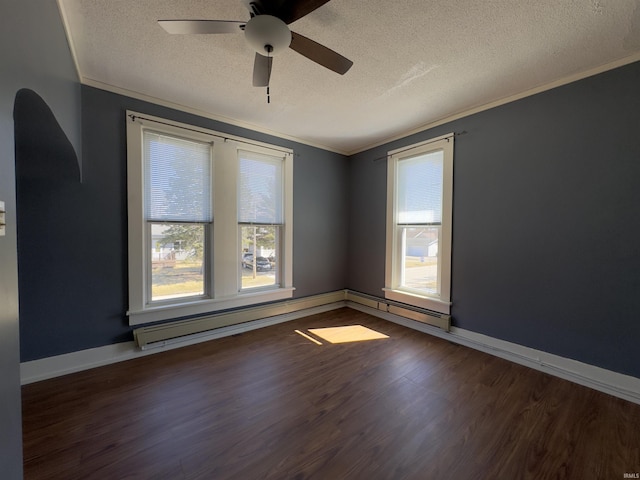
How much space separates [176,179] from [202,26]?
5.81 feet

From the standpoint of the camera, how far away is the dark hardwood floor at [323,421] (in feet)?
4.70

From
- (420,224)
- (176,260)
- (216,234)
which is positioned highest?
(420,224)

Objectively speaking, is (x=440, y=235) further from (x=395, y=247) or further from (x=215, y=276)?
(x=215, y=276)

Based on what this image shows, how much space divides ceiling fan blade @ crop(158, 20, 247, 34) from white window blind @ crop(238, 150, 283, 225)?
184cm

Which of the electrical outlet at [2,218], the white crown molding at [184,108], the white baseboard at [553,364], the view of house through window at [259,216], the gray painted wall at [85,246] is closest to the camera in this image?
the electrical outlet at [2,218]

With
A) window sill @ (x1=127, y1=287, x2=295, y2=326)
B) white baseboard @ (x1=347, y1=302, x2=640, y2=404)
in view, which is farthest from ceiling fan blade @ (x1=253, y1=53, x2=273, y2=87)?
white baseboard @ (x1=347, y1=302, x2=640, y2=404)

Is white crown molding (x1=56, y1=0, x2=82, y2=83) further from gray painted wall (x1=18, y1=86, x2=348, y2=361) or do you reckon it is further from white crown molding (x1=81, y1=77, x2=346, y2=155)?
gray painted wall (x1=18, y1=86, x2=348, y2=361)

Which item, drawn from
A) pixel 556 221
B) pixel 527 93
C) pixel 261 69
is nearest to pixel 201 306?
pixel 261 69

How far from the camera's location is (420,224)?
3441 mm

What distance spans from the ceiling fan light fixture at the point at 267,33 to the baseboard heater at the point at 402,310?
3159mm

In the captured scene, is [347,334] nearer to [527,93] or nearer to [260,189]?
[260,189]

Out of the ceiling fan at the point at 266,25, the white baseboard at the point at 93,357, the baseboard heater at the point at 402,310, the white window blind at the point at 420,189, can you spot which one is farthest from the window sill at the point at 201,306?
the ceiling fan at the point at 266,25

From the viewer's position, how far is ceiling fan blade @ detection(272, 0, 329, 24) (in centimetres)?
135

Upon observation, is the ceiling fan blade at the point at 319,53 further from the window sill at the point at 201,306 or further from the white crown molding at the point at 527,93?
the window sill at the point at 201,306
